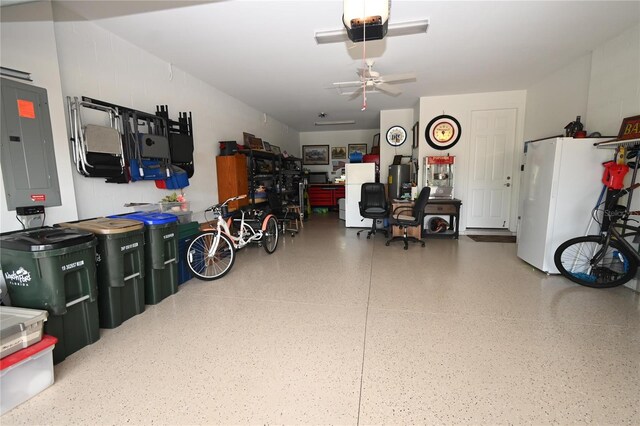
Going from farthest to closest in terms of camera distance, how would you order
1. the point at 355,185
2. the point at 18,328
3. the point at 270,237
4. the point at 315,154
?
1. the point at 315,154
2. the point at 355,185
3. the point at 270,237
4. the point at 18,328

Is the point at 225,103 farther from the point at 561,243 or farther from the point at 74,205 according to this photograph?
the point at 561,243

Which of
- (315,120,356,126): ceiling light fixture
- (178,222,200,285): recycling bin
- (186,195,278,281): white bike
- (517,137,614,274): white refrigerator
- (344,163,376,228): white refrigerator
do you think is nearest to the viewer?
(517,137,614,274): white refrigerator

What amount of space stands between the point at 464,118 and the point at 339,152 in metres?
4.40

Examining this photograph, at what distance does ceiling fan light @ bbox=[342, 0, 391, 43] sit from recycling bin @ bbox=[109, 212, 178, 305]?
2.29 meters

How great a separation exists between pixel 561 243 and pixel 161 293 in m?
4.34

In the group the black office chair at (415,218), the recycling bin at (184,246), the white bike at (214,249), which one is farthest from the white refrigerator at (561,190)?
the recycling bin at (184,246)

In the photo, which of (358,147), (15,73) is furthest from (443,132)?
(15,73)

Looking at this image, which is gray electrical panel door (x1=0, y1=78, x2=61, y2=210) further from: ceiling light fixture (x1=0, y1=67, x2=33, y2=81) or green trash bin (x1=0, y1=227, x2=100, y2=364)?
green trash bin (x1=0, y1=227, x2=100, y2=364)

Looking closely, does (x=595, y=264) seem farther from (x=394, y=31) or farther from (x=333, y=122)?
(x=333, y=122)

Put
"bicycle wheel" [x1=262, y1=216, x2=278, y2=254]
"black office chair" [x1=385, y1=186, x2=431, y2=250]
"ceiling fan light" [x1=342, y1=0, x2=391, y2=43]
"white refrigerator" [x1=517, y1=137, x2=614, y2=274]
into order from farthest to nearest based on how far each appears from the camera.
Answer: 1. "black office chair" [x1=385, y1=186, x2=431, y2=250]
2. "bicycle wheel" [x1=262, y1=216, x2=278, y2=254]
3. "white refrigerator" [x1=517, y1=137, x2=614, y2=274]
4. "ceiling fan light" [x1=342, y1=0, x2=391, y2=43]

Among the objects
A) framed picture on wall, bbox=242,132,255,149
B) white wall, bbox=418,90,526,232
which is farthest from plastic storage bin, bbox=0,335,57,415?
white wall, bbox=418,90,526,232

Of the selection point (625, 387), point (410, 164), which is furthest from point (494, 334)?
point (410, 164)

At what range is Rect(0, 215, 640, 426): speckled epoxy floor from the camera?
139 centimetres

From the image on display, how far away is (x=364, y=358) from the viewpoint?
179 cm
